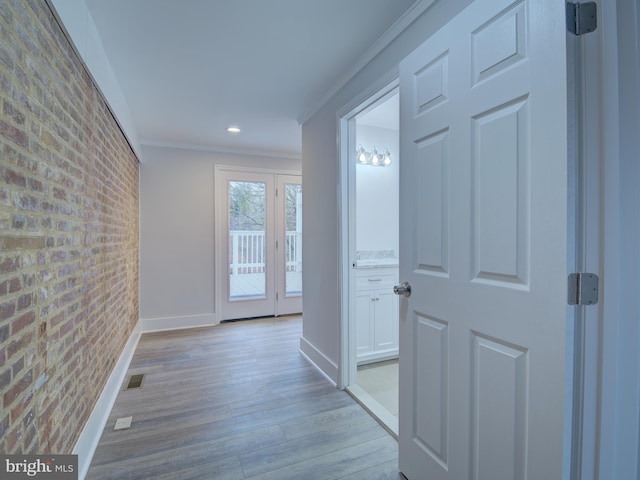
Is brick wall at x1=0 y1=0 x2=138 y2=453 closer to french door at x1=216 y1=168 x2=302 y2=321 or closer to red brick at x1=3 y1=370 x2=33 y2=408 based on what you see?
red brick at x1=3 y1=370 x2=33 y2=408

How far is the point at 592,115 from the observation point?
86cm

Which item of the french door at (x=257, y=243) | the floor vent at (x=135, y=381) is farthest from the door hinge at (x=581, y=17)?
the french door at (x=257, y=243)

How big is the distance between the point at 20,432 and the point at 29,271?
523 mm

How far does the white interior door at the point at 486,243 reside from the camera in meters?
0.90

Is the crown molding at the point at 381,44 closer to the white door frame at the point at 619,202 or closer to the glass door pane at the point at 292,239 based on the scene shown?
the white door frame at the point at 619,202

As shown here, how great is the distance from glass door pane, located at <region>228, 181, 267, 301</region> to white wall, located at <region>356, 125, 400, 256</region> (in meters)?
1.63

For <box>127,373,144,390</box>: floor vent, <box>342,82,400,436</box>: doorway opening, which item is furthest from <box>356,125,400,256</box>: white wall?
<box>127,373,144,390</box>: floor vent

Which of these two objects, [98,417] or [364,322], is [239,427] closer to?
[98,417]

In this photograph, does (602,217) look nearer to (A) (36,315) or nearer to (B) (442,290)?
(B) (442,290)

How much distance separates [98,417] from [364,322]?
2031mm

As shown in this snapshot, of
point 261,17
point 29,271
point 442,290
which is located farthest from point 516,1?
point 29,271

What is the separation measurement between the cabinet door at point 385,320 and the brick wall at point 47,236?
85.5 inches

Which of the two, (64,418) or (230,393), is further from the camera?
(230,393)

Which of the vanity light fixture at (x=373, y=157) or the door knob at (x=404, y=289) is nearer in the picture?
the door knob at (x=404, y=289)
